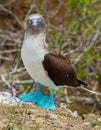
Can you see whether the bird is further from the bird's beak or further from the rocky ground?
the rocky ground

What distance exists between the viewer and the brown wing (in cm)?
513

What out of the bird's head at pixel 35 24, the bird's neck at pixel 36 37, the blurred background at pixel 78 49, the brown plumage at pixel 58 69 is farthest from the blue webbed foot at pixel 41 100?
the blurred background at pixel 78 49

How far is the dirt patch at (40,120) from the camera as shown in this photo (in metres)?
4.66

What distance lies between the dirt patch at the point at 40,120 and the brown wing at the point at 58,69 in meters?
0.34

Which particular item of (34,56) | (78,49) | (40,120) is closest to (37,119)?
(40,120)

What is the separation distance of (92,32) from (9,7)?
2.99 meters

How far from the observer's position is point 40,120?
492 centimetres

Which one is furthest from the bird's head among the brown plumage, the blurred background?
the blurred background

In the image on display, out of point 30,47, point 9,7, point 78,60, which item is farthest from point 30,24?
point 9,7

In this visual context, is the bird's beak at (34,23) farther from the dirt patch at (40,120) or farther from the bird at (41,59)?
the dirt patch at (40,120)

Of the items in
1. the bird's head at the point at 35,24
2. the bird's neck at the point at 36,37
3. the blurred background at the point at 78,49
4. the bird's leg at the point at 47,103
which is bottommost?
the blurred background at the point at 78,49

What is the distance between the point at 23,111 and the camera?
5.00m

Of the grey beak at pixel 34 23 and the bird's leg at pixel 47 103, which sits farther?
the bird's leg at pixel 47 103

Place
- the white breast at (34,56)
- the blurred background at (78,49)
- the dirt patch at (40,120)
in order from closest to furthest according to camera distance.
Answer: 1. the dirt patch at (40,120)
2. the white breast at (34,56)
3. the blurred background at (78,49)
